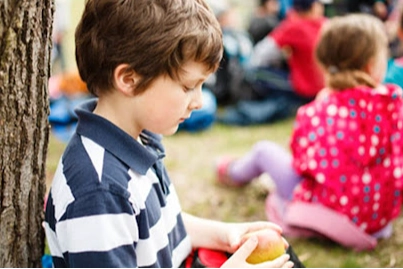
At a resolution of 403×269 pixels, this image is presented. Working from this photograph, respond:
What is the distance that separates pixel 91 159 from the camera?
155 cm

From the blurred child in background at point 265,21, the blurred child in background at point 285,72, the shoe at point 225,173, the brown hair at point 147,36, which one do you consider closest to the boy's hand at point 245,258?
the brown hair at point 147,36

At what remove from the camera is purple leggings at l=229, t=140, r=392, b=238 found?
121 inches

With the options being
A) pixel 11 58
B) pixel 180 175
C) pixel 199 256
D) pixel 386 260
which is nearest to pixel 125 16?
pixel 11 58

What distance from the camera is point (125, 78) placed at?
160 cm

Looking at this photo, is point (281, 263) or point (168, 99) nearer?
Result: point (168, 99)

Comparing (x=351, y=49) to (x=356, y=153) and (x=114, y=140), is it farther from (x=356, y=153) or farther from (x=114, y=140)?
(x=114, y=140)

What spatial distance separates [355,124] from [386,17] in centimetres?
389

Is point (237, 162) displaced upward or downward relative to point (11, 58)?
downward

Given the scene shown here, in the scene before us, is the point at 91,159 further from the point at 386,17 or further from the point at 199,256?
the point at 386,17

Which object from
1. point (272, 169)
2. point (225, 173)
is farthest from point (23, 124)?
point (225, 173)

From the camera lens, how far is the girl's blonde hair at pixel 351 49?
2.90 m

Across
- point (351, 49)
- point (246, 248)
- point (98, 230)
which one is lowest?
point (246, 248)

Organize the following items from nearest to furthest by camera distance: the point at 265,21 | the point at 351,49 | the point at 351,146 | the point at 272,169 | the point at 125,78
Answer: the point at 125,78 → the point at 351,146 → the point at 351,49 → the point at 272,169 → the point at 265,21

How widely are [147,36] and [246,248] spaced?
2.14ft
